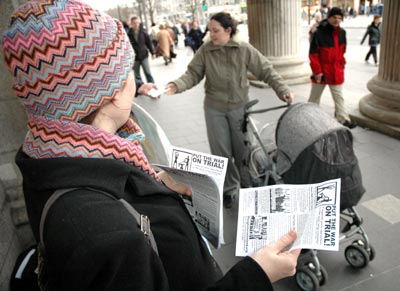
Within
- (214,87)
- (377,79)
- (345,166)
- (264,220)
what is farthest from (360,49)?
(264,220)

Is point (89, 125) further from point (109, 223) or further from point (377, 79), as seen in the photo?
point (377, 79)

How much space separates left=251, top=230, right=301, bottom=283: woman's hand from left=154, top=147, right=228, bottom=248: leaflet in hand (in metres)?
0.21

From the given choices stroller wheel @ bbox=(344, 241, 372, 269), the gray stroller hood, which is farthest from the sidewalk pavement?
the gray stroller hood

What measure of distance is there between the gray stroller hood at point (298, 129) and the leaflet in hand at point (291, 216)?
1129mm

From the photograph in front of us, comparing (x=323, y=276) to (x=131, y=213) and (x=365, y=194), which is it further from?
(x=131, y=213)

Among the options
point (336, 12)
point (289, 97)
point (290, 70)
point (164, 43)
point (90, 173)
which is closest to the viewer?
point (90, 173)

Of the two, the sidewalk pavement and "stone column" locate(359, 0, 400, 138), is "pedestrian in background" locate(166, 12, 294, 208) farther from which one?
"stone column" locate(359, 0, 400, 138)

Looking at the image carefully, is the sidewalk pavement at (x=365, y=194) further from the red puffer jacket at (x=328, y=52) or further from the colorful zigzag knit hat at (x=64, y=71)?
the colorful zigzag knit hat at (x=64, y=71)

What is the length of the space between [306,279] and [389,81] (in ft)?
12.7

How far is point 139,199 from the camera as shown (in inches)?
38.5

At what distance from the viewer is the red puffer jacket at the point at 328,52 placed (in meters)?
5.22

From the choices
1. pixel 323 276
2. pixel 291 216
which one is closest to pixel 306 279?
pixel 323 276

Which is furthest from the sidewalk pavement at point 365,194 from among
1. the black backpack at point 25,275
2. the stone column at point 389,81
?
the black backpack at point 25,275

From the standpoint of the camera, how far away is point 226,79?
11.2 feet
